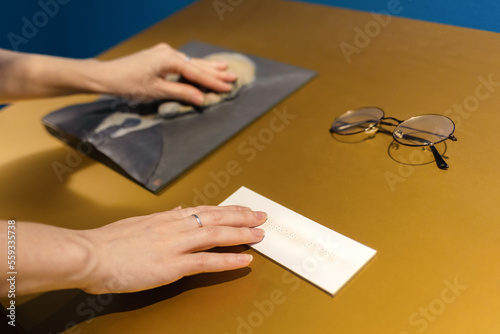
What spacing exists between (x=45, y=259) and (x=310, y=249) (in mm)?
354

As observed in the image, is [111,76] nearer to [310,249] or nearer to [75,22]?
[310,249]

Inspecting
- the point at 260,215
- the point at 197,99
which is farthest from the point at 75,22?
the point at 260,215

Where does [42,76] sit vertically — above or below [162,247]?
above

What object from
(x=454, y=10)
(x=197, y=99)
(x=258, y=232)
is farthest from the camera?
(x=454, y=10)

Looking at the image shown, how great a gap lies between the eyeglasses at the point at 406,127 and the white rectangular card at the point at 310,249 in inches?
8.6

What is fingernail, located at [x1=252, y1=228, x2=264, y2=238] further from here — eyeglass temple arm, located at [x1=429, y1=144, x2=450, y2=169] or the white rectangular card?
eyeglass temple arm, located at [x1=429, y1=144, x2=450, y2=169]

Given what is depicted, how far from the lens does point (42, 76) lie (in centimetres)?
100

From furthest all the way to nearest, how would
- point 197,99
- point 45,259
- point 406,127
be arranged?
point 197,99 → point 406,127 → point 45,259

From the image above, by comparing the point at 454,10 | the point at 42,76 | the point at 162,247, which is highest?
the point at 42,76

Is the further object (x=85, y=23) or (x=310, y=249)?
(x=85, y=23)

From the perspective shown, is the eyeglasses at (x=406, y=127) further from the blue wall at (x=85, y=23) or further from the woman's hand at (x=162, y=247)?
the blue wall at (x=85, y=23)

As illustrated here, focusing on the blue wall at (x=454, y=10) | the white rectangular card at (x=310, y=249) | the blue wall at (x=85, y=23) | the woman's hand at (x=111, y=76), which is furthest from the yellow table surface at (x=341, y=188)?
the blue wall at (x=85, y=23)

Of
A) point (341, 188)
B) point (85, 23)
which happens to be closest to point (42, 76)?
point (341, 188)

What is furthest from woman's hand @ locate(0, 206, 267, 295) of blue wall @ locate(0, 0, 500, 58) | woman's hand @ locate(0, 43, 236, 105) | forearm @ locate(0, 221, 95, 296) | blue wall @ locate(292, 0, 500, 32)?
blue wall @ locate(0, 0, 500, 58)
